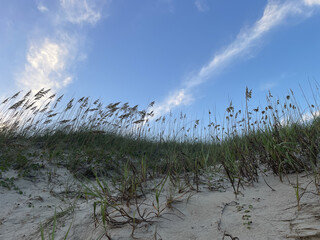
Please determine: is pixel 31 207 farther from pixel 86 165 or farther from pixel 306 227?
pixel 306 227

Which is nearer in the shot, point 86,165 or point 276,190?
point 276,190

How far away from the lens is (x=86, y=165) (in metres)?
3.95

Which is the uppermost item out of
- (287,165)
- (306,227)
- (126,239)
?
(287,165)

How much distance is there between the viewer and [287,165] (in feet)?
7.27

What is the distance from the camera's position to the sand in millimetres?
1385

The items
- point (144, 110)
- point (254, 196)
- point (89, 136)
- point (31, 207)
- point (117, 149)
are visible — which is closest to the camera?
point (254, 196)

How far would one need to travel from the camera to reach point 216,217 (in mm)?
1649

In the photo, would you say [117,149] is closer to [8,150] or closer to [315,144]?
[8,150]

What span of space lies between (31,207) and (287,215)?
103 inches

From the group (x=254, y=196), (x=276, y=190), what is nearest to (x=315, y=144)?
(x=276, y=190)

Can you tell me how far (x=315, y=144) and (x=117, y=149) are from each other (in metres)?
3.56

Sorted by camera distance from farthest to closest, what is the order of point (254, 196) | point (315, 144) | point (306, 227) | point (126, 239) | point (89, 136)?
point (89, 136), point (315, 144), point (254, 196), point (126, 239), point (306, 227)

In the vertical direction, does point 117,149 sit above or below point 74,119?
below

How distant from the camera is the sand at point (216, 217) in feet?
4.55
